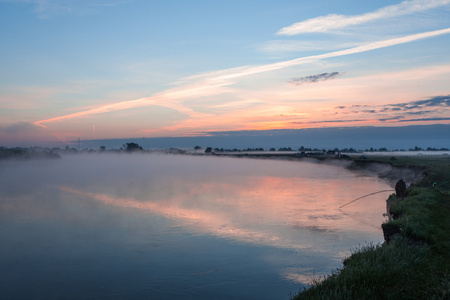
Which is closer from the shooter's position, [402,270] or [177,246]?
[402,270]

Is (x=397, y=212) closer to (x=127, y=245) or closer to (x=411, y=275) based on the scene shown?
(x=411, y=275)

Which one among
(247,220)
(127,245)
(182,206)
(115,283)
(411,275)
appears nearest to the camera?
(411,275)

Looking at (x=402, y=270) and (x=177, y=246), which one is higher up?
(x=402, y=270)

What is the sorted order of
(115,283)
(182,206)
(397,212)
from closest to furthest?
(115,283) → (397,212) → (182,206)

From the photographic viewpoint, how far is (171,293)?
12.9 metres

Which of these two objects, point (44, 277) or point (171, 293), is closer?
point (171, 293)

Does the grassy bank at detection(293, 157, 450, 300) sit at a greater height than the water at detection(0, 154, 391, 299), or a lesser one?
greater

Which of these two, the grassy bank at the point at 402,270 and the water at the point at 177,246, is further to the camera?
the water at the point at 177,246

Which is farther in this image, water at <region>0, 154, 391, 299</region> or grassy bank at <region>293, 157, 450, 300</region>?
water at <region>0, 154, 391, 299</region>

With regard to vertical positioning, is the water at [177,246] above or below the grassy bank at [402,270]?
below

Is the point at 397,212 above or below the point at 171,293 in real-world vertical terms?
above

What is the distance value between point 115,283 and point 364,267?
9.09m

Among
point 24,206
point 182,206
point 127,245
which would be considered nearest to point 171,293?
point 127,245

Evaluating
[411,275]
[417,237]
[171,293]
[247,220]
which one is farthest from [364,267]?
[247,220]
